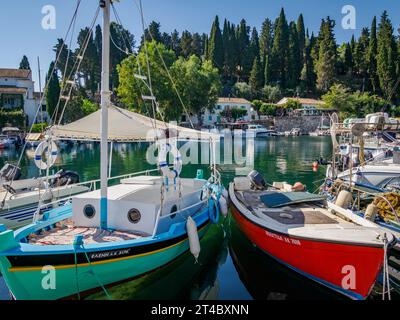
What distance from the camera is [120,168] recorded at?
3097cm

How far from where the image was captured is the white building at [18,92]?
61188mm

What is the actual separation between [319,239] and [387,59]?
80085mm

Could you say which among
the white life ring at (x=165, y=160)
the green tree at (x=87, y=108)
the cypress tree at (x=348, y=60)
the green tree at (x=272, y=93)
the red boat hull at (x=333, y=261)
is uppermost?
the cypress tree at (x=348, y=60)

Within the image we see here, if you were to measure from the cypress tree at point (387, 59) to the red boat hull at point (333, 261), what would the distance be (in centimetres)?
7773

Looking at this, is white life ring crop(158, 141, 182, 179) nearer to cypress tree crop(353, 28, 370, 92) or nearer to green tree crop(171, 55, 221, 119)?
green tree crop(171, 55, 221, 119)

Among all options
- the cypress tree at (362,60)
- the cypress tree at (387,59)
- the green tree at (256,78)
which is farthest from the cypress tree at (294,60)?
the cypress tree at (387,59)

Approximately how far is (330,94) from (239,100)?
21.3 meters

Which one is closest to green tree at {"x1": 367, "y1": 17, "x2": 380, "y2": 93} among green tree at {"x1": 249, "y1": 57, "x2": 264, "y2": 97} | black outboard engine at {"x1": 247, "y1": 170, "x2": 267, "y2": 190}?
green tree at {"x1": 249, "y1": 57, "x2": 264, "y2": 97}

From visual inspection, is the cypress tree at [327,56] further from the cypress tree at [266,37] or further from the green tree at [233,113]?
the green tree at [233,113]

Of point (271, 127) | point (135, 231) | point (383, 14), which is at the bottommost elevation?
point (135, 231)

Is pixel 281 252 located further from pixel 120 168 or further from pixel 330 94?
pixel 330 94

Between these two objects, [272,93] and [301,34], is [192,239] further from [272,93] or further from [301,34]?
[301,34]

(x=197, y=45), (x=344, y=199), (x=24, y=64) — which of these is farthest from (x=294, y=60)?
(x=344, y=199)

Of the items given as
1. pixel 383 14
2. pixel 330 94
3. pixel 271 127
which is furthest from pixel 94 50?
pixel 383 14
